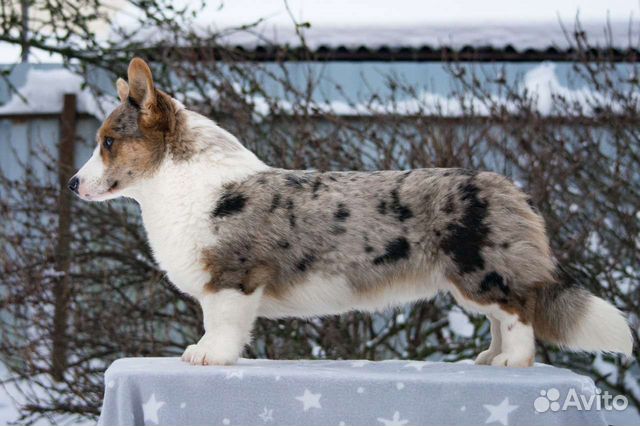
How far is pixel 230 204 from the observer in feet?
10.2

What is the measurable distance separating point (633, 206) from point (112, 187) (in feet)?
12.1

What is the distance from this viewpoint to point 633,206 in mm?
5688

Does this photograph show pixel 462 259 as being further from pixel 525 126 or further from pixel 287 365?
pixel 525 126

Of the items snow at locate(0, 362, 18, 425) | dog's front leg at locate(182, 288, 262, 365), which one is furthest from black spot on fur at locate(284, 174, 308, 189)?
snow at locate(0, 362, 18, 425)

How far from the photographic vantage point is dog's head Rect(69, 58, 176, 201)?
3105 mm

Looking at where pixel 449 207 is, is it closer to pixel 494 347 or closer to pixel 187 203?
pixel 494 347

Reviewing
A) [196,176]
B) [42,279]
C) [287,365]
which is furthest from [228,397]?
[42,279]

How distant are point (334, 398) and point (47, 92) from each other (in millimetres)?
5673

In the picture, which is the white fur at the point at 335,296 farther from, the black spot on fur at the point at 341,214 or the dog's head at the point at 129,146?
the dog's head at the point at 129,146

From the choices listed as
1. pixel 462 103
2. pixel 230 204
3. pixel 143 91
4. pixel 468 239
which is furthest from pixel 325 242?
pixel 462 103

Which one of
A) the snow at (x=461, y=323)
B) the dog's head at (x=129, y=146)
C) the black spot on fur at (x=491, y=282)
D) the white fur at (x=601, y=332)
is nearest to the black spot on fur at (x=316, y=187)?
the dog's head at (x=129, y=146)

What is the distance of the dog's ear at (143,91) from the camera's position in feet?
10.1

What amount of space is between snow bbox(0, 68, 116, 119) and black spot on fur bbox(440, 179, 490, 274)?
518 cm

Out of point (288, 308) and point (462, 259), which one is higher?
point (462, 259)
